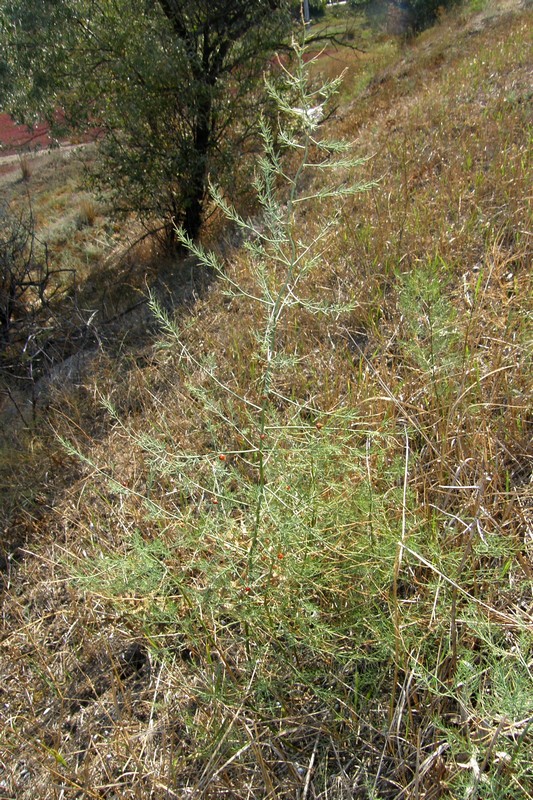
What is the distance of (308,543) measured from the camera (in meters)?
1.68

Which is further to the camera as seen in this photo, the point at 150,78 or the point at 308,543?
the point at 150,78

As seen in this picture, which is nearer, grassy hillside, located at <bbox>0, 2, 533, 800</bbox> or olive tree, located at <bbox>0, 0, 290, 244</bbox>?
grassy hillside, located at <bbox>0, 2, 533, 800</bbox>

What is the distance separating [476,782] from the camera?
122 centimetres

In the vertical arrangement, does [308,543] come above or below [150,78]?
below

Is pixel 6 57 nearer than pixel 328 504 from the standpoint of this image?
No

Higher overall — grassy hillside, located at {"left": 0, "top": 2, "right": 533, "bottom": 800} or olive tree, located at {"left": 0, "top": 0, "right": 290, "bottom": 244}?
Answer: olive tree, located at {"left": 0, "top": 0, "right": 290, "bottom": 244}

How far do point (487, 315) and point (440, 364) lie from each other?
0.56 metres

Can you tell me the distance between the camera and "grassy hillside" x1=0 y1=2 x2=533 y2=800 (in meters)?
1.55

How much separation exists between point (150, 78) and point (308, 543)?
18.7 ft

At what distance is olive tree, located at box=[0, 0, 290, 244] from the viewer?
6.03 metres

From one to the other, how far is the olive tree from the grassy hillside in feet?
10.7

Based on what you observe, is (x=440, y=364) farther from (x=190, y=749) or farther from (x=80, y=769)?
(x=80, y=769)

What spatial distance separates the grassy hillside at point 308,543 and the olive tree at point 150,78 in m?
3.25

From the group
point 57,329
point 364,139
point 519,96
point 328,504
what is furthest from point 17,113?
point 328,504
